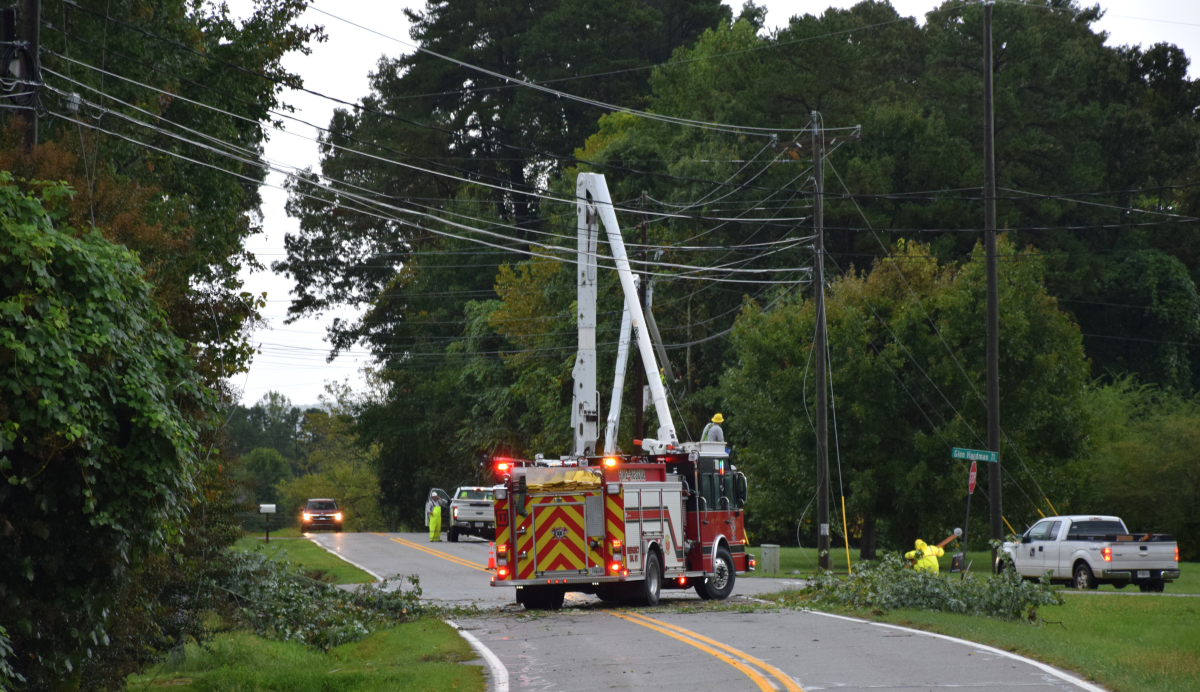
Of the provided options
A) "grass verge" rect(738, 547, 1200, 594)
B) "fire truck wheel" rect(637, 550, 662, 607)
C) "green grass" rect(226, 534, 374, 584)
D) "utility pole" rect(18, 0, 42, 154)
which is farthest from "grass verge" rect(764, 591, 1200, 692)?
"utility pole" rect(18, 0, 42, 154)

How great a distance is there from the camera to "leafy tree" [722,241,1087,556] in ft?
113

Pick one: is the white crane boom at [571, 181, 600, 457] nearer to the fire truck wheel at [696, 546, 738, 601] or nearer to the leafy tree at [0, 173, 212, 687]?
the fire truck wheel at [696, 546, 738, 601]

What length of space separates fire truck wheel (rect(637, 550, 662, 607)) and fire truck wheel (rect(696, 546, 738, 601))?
61.2 inches

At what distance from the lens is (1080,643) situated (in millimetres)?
15133

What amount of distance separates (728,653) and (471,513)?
32378mm

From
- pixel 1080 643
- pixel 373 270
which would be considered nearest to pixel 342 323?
pixel 373 270

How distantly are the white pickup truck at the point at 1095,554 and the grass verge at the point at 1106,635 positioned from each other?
2749 millimetres

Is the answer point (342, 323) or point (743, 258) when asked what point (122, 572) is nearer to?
point (743, 258)

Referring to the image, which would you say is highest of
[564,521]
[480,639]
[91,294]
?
[91,294]

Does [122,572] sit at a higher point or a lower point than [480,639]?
higher

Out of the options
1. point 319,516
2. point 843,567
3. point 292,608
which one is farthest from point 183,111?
point 319,516

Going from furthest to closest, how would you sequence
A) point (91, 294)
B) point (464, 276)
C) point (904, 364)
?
1. point (464, 276)
2. point (904, 364)
3. point (91, 294)

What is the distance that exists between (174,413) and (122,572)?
52.0 inches

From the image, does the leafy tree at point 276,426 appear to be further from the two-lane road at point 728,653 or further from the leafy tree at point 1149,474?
the two-lane road at point 728,653
